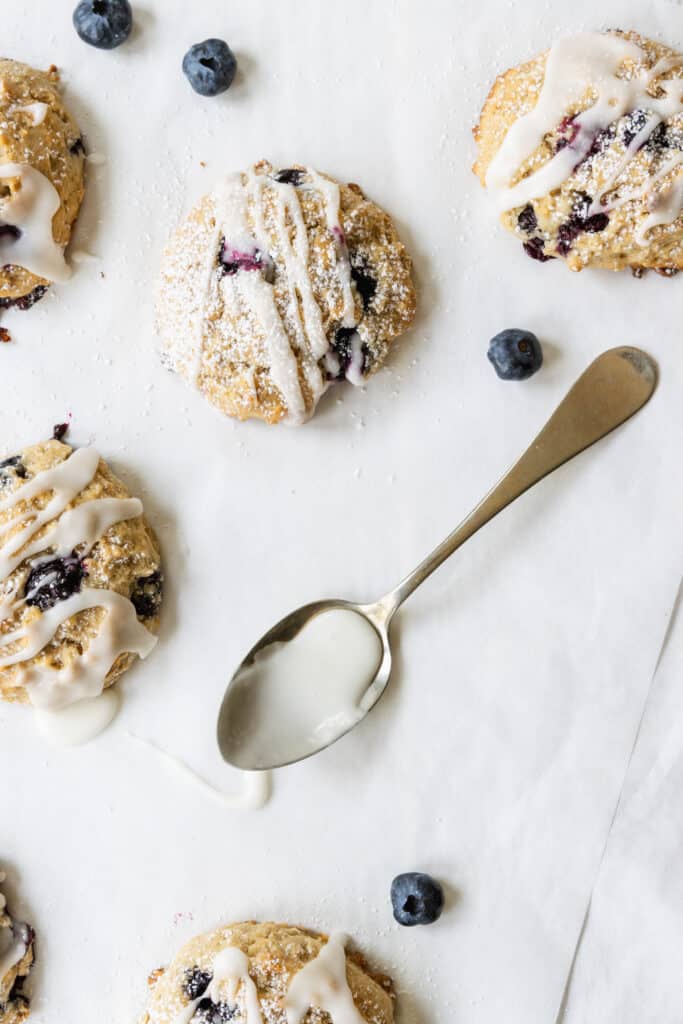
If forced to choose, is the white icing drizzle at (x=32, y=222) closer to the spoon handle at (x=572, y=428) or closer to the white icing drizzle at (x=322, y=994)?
the spoon handle at (x=572, y=428)

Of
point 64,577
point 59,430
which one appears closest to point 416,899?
point 64,577

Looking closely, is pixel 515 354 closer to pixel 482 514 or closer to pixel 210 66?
pixel 482 514

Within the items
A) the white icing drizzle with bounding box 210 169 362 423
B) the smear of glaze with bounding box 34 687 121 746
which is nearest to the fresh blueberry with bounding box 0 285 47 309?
the white icing drizzle with bounding box 210 169 362 423

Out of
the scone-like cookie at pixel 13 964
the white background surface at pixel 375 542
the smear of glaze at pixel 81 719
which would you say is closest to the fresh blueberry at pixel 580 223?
Result: the white background surface at pixel 375 542

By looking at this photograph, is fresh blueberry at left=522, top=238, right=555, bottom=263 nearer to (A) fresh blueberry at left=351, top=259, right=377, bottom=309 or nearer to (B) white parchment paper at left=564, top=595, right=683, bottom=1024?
(A) fresh blueberry at left=351, top=259, right=377, bottom=309

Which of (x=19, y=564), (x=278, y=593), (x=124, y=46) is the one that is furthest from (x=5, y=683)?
(x=124, y=46)

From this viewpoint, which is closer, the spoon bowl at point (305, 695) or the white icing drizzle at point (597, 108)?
the white icing drizzle at point (597, 108)
